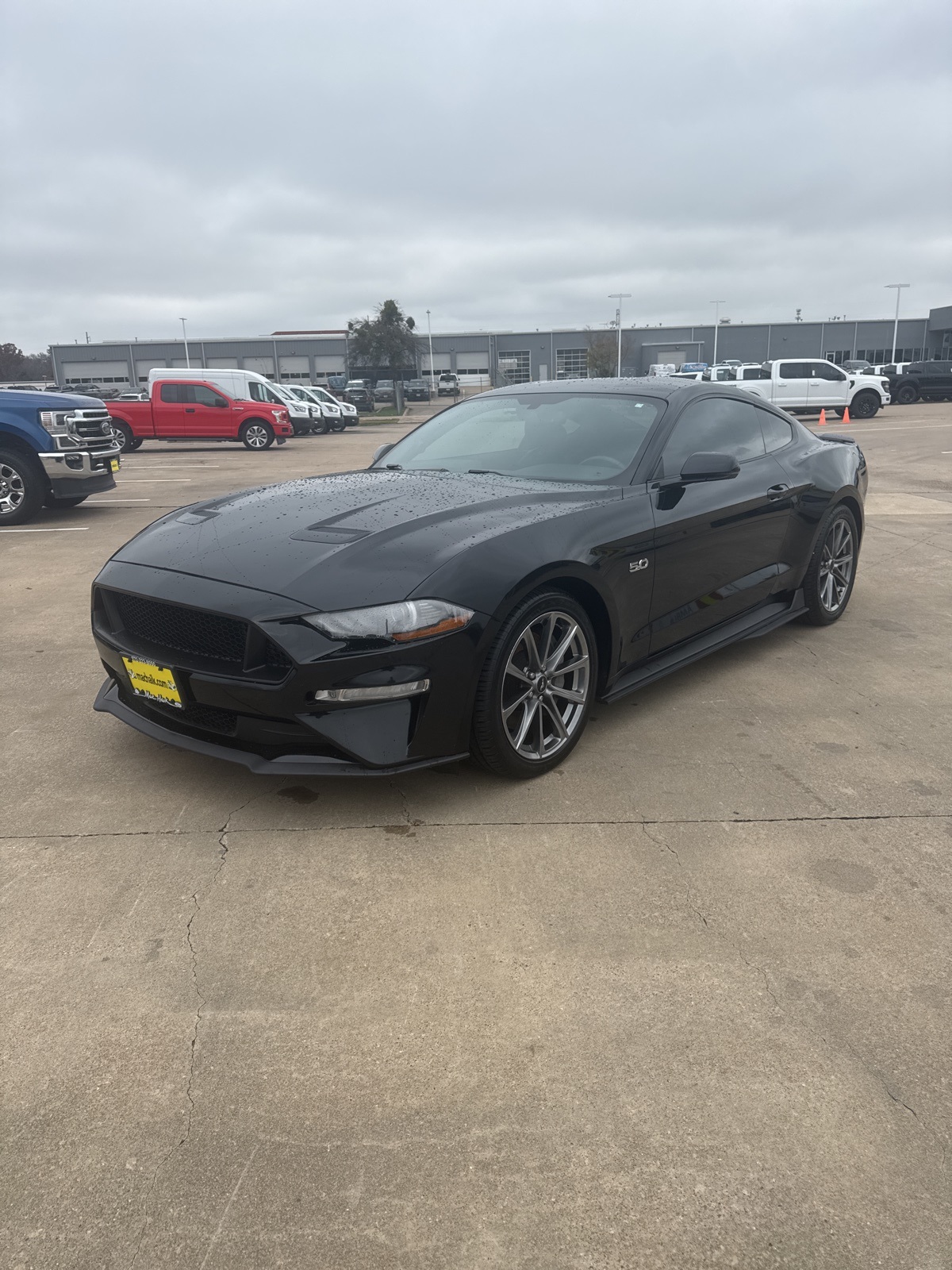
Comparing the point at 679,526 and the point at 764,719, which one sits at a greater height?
the point at 679,526

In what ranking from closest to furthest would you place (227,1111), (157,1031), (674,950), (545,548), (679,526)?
(227,1111) → (157,1031) → (674,950) → (545,548) → (679,526)

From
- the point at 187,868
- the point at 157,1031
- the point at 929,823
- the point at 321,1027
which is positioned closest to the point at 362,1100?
the point at 321,1027

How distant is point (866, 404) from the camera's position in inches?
1107

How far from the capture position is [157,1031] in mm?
2164

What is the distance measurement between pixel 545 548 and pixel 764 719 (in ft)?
4.74

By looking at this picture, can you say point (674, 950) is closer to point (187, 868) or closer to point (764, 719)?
point (187, 868)

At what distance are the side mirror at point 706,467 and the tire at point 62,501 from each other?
8.11 meters

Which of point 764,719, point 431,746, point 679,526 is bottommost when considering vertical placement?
point 764,719

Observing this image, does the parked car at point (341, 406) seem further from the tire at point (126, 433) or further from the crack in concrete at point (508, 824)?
the crack in concrete at point (508, 824)

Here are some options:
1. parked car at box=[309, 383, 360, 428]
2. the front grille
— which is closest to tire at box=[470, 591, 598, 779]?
the front grille

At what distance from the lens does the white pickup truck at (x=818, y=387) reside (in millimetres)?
27594

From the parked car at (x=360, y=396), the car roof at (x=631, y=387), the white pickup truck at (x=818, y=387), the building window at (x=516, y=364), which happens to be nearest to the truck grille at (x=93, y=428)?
the car roof at (x=631, y=387)

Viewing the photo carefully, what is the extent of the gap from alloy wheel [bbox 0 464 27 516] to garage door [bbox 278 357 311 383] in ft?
239

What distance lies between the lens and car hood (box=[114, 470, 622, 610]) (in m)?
3.01
